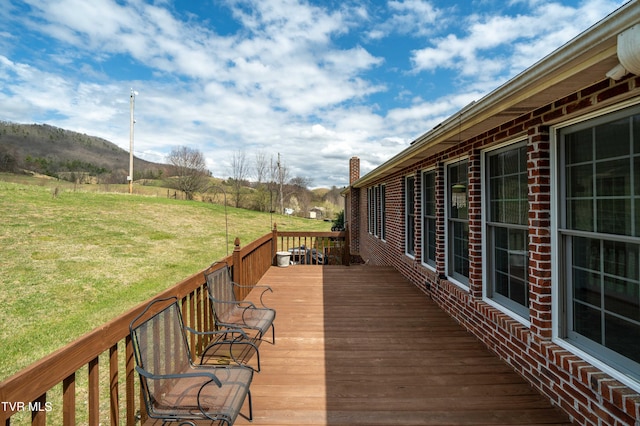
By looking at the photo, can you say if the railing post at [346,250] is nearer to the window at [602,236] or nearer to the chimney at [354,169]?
the chimney at [354,169]

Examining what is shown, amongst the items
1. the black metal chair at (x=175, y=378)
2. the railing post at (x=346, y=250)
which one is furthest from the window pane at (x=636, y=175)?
the railing post at (x=346, y=250)

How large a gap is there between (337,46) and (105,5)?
7211mm

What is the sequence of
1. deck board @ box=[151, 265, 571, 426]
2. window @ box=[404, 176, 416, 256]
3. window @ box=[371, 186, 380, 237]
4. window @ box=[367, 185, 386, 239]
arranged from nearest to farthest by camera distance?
deck board @ box=[151, 265, 571, 426] → window @ box=[404, 176, 416, 256] → window @ box=[367, 185, 386, 239] → window @ box=[371, 186, 380, 237]

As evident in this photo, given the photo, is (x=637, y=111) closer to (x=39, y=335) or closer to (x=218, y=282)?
(x=218, y=282)

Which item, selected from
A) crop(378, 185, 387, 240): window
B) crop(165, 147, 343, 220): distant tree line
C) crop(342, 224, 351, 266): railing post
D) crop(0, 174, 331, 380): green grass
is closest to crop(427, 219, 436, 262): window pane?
crop(378, 185, 387, 240): window

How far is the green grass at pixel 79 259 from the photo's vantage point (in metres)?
6.34

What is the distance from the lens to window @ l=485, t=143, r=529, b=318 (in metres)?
3.15

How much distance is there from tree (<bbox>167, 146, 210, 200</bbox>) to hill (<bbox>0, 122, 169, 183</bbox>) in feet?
10.6

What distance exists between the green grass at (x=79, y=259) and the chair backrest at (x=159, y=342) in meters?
4.17

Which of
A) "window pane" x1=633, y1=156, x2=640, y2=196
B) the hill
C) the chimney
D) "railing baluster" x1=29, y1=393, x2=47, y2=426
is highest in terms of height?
the hill

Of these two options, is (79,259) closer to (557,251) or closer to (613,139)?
(557,251)

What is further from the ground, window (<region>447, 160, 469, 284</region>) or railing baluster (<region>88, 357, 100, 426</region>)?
window (<region>447, 160, 469, 284</region>)

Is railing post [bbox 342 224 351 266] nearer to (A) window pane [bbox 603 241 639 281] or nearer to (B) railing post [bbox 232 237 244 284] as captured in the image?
(B) railing post [bbox 232 237 244 284]

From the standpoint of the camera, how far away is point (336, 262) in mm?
10891
